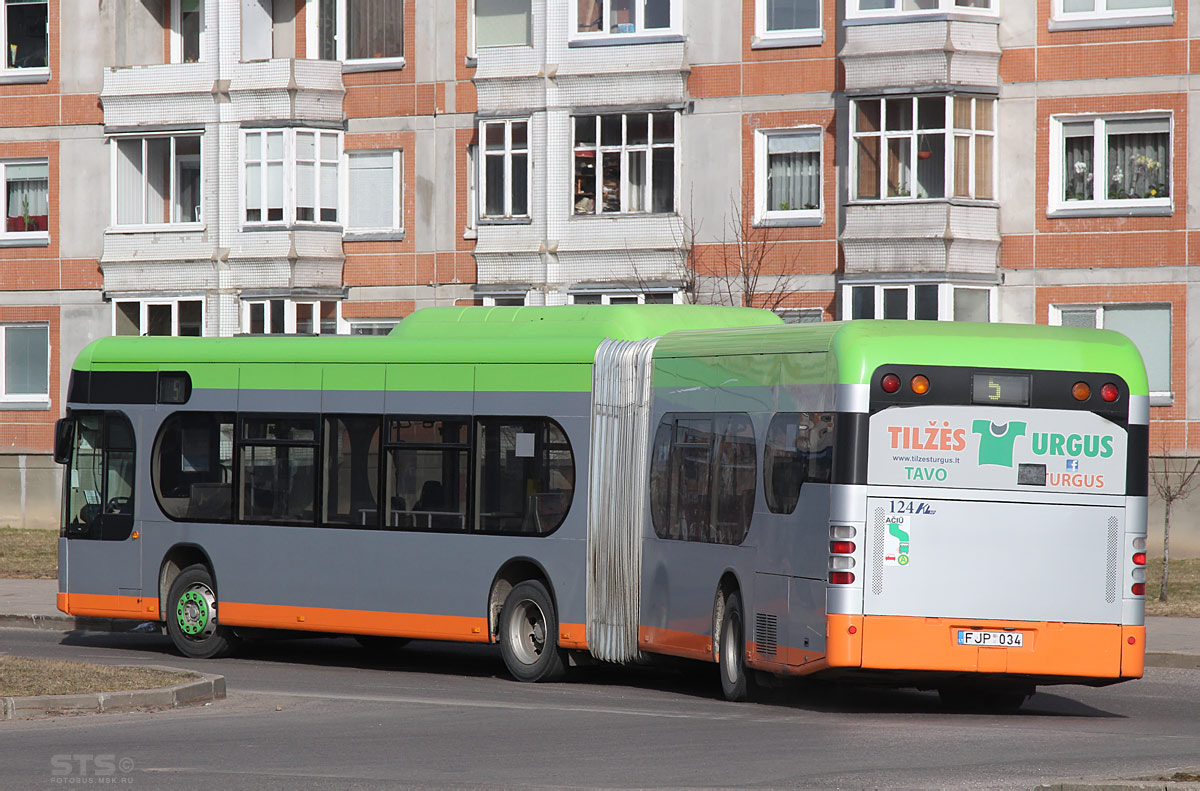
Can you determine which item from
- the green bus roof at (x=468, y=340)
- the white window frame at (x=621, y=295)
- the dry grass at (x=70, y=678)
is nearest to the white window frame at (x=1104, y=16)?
the white window frame at (x=621, y=295)

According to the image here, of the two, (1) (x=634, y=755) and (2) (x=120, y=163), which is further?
(2) (x=120, y=163)

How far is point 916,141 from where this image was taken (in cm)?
3294

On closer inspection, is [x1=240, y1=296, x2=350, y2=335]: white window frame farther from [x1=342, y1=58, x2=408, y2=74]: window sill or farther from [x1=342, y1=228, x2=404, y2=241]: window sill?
[x1=342, y1=58, x2=408, y2=74]: window sill

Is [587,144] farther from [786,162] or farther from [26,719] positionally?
[26,719]

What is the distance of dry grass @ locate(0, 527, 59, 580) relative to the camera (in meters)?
29.5

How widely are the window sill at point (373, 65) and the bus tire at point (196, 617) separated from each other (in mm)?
20296

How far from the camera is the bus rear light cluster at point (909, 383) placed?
13289mm

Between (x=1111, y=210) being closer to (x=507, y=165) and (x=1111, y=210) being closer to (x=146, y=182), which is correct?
(x=507, y=165)

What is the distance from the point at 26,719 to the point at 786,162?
78.1ft

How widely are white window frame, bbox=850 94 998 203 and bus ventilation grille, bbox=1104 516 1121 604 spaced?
19787mm

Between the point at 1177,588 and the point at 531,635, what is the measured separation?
1320cm

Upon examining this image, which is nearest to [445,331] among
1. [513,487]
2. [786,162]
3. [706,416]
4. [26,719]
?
[513,487]

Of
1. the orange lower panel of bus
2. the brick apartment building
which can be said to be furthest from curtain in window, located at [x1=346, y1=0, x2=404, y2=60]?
the orange lower panel of bus

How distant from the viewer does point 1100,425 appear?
1359cm
